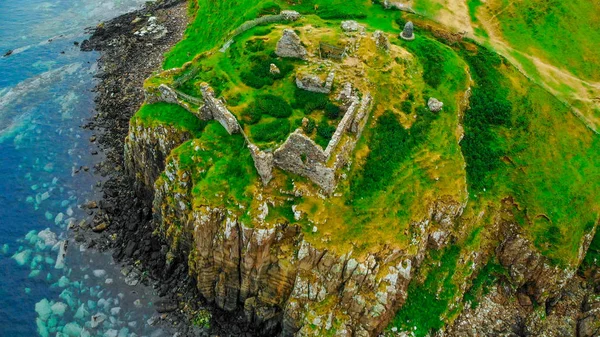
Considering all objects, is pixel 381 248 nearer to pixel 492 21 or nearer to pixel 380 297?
pixel 380 297

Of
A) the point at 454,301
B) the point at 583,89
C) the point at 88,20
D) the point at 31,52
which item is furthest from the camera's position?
the point at 88,20

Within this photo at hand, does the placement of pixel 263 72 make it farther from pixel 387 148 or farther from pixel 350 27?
pixel 387 148

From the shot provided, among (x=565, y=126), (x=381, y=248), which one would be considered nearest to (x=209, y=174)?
(x=381, y=248)

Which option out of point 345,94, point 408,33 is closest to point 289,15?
point 408,33

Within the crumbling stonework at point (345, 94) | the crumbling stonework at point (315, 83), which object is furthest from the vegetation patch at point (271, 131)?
the crumbling stonework at point (345, 94)

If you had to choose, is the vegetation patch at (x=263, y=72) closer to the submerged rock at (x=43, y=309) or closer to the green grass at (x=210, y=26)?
the green grass at (x=210, y=26)

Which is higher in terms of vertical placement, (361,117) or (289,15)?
(289,15)
